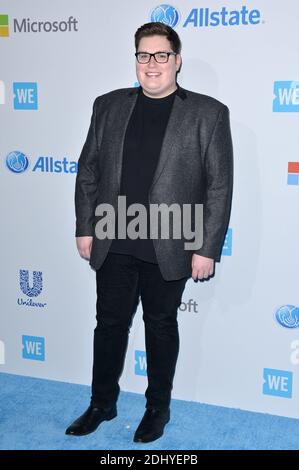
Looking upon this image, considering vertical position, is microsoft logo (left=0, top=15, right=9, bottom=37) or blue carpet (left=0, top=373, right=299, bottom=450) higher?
microsoft logo (left=0, top=15, right=9, bottom=37)

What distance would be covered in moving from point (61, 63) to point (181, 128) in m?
0.82

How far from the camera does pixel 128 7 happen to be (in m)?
2.61

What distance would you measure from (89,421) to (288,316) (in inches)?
40.9

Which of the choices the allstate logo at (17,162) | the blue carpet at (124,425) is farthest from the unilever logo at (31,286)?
the allstate logo at (17,162)

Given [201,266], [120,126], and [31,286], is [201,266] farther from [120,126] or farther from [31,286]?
[31,286]

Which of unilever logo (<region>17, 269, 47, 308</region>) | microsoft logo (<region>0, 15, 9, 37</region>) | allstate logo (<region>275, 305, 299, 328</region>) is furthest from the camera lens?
unilever logo (<region>17, 269, 47, 308</region>)

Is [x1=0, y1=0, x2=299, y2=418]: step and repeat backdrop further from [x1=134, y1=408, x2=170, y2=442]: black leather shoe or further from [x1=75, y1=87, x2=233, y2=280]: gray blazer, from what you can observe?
[x1=134, y1=408, x2=170, y2=442]: black leather shoe

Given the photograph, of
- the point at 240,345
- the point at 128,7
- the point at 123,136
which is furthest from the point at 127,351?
the point at 128,7

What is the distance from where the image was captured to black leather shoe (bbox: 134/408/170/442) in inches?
98.3

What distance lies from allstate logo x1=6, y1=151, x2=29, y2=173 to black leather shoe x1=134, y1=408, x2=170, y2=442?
1.37 m

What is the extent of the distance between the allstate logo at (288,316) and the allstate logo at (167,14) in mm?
1401

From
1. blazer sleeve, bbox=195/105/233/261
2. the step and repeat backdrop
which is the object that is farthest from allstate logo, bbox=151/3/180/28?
blazer sleeve, bbox=195/105/233/261

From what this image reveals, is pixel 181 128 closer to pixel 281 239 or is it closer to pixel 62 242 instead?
pixel 281 239

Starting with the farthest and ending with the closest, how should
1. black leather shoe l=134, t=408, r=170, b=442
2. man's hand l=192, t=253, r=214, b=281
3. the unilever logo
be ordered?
the unilever logo < black leather shoe l=134, t=408, r=170, b=442 < man's hand l=192, t=253, r=214, b=281
